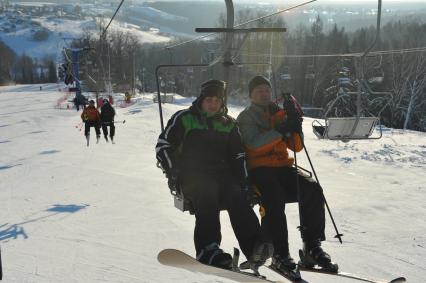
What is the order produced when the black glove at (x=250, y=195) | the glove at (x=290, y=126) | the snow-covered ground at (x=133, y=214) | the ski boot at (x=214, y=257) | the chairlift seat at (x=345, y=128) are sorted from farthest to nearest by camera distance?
the chairlift seat at (x=345, y=128) < the snow-covered ground at (x=133, y=214) < the glove at (x=290, y=126) < the black glove at (x=250, y=195) < the ski boot at (x=214, y=257)

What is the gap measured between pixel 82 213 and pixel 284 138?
570cm

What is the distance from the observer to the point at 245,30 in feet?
14.3

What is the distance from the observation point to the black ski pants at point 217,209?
3.40 meters

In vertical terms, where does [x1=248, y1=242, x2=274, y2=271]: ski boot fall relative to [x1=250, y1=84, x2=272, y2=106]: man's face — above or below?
below

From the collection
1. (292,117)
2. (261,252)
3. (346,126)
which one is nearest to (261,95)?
(292,117)

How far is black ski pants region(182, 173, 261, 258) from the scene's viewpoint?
11.2 feet

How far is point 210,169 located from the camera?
12.1 feet

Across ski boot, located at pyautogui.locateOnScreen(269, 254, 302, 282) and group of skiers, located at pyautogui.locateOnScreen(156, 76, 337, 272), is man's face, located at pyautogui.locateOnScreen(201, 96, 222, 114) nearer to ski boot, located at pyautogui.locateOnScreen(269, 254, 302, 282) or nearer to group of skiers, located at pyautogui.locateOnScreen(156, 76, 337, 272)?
group of skiers, located at pyautogui.locateOnScreen(156, 76, 337, 272)

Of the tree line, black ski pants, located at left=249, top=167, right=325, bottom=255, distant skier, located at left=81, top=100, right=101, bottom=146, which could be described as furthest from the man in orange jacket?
the tree line

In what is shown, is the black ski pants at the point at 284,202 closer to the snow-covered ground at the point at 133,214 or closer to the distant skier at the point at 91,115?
the snow-covered ground at the point at 133,214

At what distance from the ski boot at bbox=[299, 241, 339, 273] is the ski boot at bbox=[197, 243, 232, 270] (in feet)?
2.21

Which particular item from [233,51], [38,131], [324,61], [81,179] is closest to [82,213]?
[81,179]

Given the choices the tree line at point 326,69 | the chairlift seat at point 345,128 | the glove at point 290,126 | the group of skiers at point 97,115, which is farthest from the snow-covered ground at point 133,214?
the tree line at point 326,69

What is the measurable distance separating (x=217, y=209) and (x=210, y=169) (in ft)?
1.13
